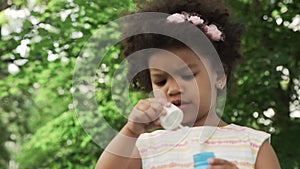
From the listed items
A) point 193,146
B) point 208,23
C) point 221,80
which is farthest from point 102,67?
point 193,146

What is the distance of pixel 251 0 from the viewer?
14.8ft

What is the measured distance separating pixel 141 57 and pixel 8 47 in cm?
286

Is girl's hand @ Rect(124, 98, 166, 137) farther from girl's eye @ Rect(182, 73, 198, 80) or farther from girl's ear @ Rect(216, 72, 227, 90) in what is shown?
girl's ear @ Rect(216, 72, 227, 90)

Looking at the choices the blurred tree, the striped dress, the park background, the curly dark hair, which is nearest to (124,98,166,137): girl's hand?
the striped dress

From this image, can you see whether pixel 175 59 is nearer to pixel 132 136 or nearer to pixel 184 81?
pixel 184 81

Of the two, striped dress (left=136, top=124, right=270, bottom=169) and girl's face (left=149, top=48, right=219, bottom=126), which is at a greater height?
girl's face (left=149, top=48, right=219, bottom=126)

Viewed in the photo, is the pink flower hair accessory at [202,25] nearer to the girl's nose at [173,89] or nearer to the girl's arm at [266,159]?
the girl's nose at [173,89]

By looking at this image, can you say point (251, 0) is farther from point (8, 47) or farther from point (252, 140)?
point (252, 140)

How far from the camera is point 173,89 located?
192 cm

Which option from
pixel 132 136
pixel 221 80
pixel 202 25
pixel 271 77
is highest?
pixel 202 25

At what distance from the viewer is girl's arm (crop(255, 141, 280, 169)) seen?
2.03 meters

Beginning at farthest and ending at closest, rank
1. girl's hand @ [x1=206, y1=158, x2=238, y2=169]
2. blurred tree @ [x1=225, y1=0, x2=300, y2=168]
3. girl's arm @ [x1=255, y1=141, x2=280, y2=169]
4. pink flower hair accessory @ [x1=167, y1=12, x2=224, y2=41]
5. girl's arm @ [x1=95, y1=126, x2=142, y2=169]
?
blurred tree @ [x1=225, y1=0, x2=300, y2=168] < pink flower hair accessory @ [x1=167, y1=12, x2=224, y2=41] < girl's arm @ [x1=255, y1=141, x2=280, y2=169] < girl's arm @ [x1=95, y1=126, x2=142, y2=169] < girl's hand @ [x1=206, y1=158, x2=238, y2=169]

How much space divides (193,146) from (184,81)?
224 mm

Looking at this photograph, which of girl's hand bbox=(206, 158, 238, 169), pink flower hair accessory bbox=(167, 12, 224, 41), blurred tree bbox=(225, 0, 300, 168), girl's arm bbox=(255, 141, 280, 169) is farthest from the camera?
blurred tree bbox=(225, 0, 300, 168)
